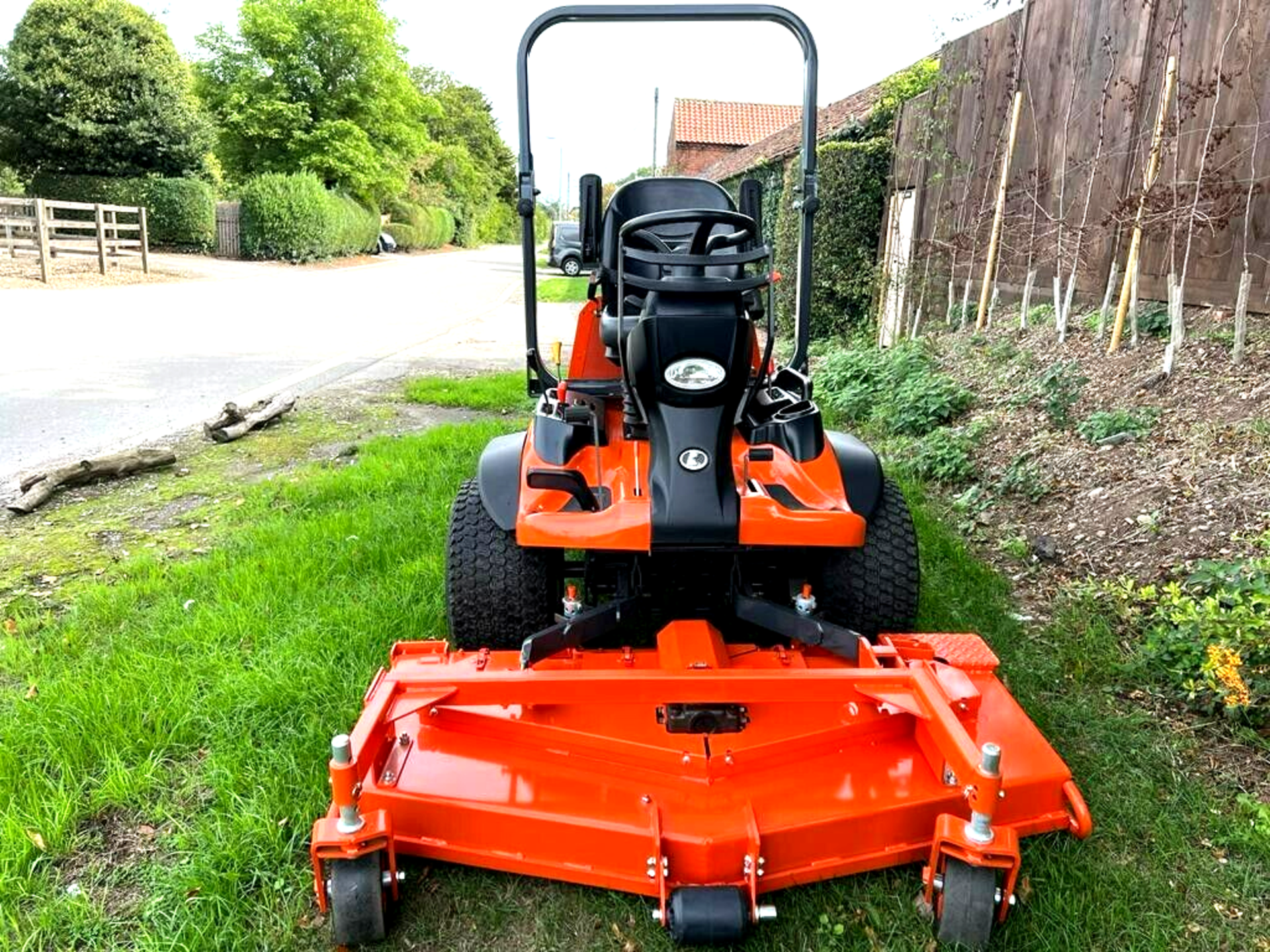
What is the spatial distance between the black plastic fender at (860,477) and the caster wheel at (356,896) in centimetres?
120

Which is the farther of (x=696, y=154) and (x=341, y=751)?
(x=696, y=154)

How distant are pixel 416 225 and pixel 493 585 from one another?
159 feet

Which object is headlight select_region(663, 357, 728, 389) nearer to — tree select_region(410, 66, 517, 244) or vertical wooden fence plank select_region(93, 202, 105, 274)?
vertical wooden fence plank select_region(93, 202, 105, 274)

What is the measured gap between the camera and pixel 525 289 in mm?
3477

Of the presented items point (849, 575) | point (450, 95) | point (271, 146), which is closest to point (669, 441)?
point (849, 575)

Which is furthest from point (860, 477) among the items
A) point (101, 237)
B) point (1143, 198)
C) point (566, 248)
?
point (566, 248)

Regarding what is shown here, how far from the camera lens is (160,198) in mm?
28625

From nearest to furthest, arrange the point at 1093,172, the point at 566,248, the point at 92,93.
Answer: the point at 1093,172, the point at 566,248, the point at 92,93

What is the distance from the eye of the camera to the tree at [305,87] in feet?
114

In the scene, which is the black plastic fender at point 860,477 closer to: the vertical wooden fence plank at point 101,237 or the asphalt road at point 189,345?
the asphalt road at point 189,345

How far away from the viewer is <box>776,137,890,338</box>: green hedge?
34.2ft

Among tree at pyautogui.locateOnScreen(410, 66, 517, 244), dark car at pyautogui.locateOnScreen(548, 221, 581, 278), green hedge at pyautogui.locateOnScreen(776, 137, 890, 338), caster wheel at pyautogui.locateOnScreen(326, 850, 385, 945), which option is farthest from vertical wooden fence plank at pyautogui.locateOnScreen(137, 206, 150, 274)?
tree at pyautogui.locateOnScreen(410, 66, 517, 244)

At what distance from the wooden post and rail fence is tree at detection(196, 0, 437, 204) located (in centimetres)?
1439

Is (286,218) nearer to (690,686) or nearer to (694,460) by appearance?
(694,460)
